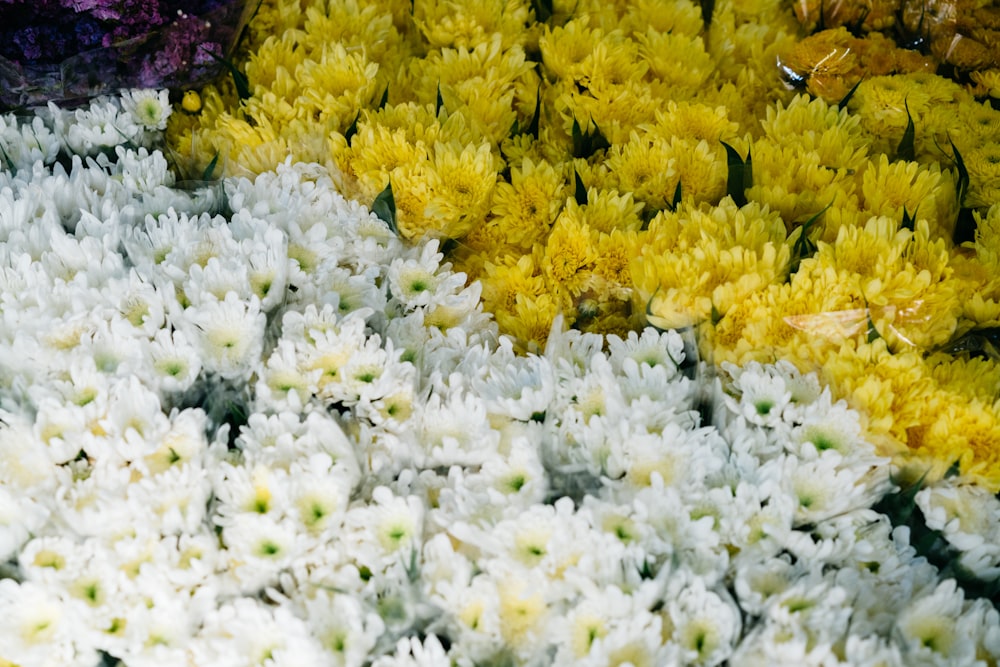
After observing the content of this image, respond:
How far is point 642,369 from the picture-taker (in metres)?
0.63

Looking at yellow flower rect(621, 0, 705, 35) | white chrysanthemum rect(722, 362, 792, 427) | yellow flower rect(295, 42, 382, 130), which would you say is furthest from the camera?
yellow flower rect(621, 0, 705, 35)

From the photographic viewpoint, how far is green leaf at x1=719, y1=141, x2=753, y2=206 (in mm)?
761

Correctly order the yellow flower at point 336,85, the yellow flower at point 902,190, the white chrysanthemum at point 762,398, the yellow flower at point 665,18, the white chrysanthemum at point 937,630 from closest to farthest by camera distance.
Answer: the white chrysanthemum at point 937,630 → the white chrysanthemum at point 762,398 → the yellow flower at point 902,190 → the yellow flower at point 336,85 → the yellow flower at point 665,18

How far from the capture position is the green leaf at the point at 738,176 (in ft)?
2.50

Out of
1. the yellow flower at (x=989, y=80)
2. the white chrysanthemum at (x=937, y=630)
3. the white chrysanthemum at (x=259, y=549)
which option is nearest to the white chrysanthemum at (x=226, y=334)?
the white chrysanthemum at (x=259, y=549)

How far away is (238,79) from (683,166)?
458 mm

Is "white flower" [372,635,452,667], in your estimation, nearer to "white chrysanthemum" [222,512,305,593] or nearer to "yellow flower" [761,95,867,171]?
"white chrysanthemum" [222,512,305,593]

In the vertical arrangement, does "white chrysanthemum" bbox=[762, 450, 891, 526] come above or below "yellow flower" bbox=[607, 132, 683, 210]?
below

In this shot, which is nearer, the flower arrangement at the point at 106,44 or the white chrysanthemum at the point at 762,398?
the white chrysanthemum at the point at 762,398

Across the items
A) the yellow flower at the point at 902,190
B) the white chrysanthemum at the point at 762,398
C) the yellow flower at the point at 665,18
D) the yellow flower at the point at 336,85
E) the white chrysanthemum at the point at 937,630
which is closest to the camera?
the white chrysanthemum at the point at 937,630

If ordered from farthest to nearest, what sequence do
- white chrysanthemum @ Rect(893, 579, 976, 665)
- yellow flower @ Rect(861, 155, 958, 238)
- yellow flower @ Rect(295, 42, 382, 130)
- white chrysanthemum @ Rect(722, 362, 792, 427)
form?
yellow flower @ Rect(295, 42, 382, 130) < yellow flower @ Rect(861, 155, 958, 238) < white chrysanthemum @ Rect(722, 362, 792, 427) < white chrysanthemum @ Rect(893, 579, 976, 665)

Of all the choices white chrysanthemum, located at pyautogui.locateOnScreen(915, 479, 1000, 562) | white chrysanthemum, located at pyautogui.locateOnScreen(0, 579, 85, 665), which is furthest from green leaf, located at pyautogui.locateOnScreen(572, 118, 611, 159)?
white chrysanthemum, located at pyautogui.locateOnScreen(0, 579, 85, 665)

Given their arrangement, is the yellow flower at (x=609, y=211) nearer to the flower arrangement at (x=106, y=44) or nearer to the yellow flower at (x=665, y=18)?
the yellow flower at (x=665, y=18)

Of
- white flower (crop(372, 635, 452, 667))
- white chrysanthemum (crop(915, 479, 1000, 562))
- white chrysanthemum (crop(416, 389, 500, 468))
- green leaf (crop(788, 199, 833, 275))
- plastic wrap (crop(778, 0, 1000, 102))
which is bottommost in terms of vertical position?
white flower (crop(372, 635, 452, 667))
